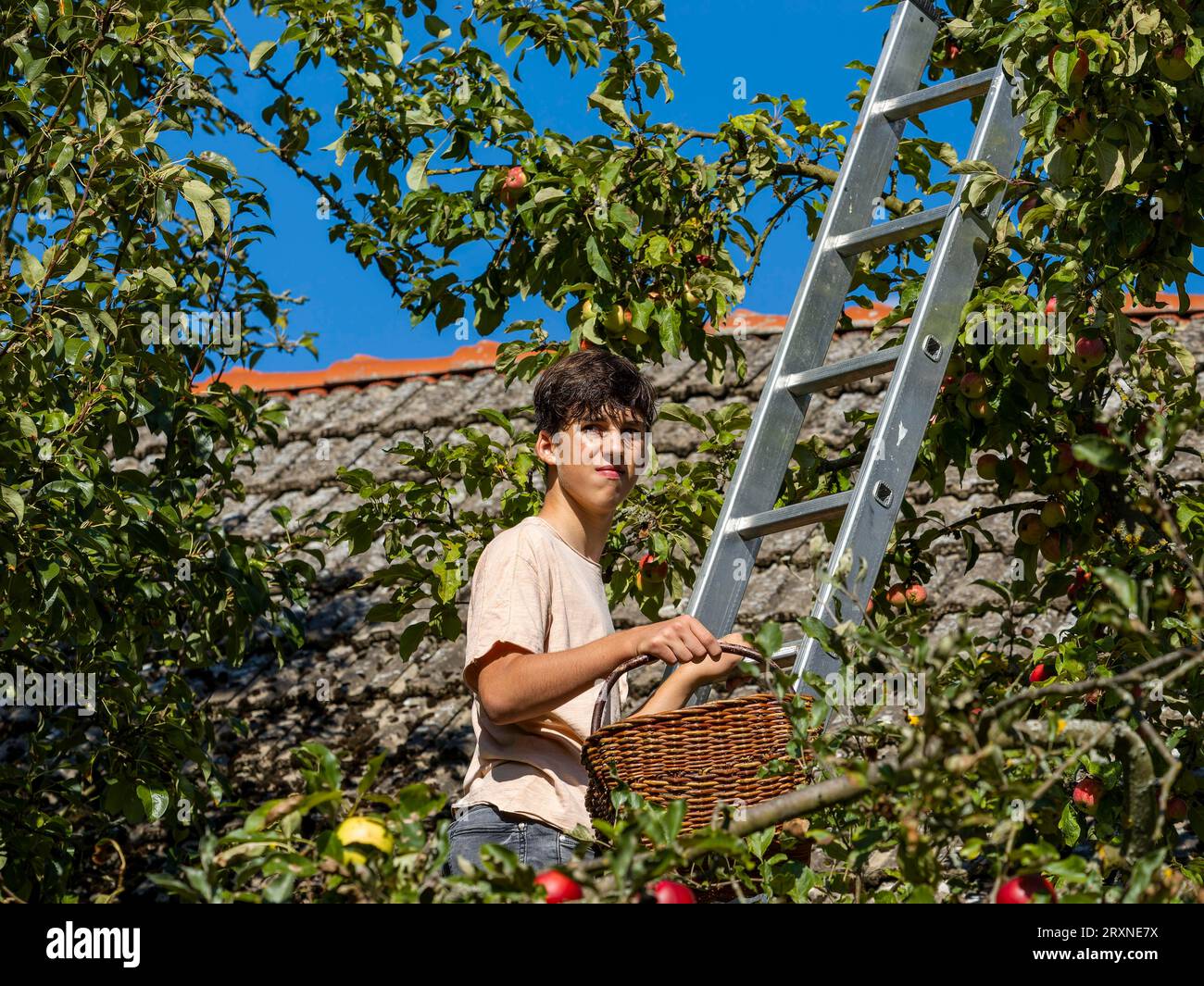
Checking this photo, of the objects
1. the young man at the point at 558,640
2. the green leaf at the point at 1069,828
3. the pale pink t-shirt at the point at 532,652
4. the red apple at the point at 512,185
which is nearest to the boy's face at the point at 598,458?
the young man at the point at 558,640

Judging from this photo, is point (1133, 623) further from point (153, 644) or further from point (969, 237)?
point (153, 644)

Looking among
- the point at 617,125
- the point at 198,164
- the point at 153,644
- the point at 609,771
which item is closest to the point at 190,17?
the point at 198,164

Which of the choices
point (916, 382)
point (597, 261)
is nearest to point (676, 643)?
point (916, 382)

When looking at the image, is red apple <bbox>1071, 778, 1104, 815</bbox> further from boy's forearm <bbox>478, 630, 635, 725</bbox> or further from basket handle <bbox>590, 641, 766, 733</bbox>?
boy's forearm <bbox>478, 630, 635, 725</bbox>

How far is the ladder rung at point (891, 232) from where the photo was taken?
2906mm

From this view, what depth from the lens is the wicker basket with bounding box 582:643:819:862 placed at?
2.06 m

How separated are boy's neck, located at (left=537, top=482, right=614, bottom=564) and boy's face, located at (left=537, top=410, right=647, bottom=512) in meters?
0.02

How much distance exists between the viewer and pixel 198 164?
3.64 metres

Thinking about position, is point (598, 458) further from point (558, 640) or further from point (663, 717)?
point (663, 717)

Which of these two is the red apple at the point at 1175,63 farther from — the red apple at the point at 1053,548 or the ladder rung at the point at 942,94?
the red apple at the point at 1053,548

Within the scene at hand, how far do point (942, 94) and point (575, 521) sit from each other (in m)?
1.24

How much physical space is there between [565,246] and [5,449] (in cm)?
139

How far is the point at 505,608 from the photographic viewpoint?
2264 mm

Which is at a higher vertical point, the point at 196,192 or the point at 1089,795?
the point at 196,192
